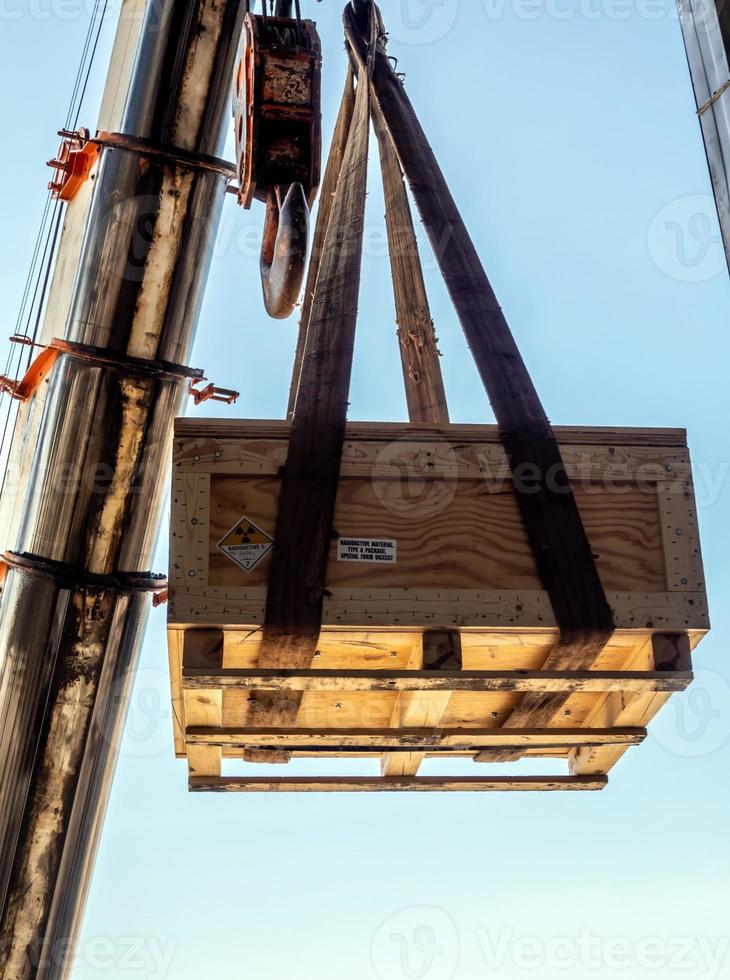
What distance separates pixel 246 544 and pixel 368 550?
42 centimetres

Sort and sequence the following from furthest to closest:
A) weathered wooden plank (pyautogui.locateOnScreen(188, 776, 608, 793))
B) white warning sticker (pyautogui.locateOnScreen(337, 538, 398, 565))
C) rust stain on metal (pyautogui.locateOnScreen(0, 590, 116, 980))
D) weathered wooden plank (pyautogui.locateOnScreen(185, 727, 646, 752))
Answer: rust stain on metal (pyautogui.locateOnScreen(0, 590, 116, 980))
weathered wooden plank (pyautogui.locateOnScreen(188, 776, 608, 793))
weathered wooden plank (pyautogui.locateOnScreen(185, 727, 646, 752))
white warning sticker (pyautogui.locateOnScreen(337, 538, 398, 565))

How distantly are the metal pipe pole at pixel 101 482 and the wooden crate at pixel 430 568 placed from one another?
2.30 metres

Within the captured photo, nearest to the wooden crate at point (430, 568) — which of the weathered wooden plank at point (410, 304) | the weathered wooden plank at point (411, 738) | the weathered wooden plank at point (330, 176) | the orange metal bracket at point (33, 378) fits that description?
the weathered wooden plank at point (411, 738)

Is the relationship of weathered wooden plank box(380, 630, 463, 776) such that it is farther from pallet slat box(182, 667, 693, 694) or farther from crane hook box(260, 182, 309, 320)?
crane hook box(260, 182, 309, 320)

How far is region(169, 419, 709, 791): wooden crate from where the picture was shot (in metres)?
3.91

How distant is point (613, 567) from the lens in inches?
161

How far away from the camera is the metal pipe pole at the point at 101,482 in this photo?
20.9 ft

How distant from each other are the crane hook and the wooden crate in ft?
4.78

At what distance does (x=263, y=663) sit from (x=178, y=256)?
3680 mm

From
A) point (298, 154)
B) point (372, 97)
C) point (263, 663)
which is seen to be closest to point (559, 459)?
point (263, 663)

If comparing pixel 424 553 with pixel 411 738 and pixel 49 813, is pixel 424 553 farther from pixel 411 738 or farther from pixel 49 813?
pixel 49 813

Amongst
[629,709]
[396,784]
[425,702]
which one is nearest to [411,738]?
[425,702]

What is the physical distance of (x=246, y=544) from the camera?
3.93 m

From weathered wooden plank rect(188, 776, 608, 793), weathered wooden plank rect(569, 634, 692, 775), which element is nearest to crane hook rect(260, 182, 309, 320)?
weathered wooden plank rect(188, 776, 608, 793)
